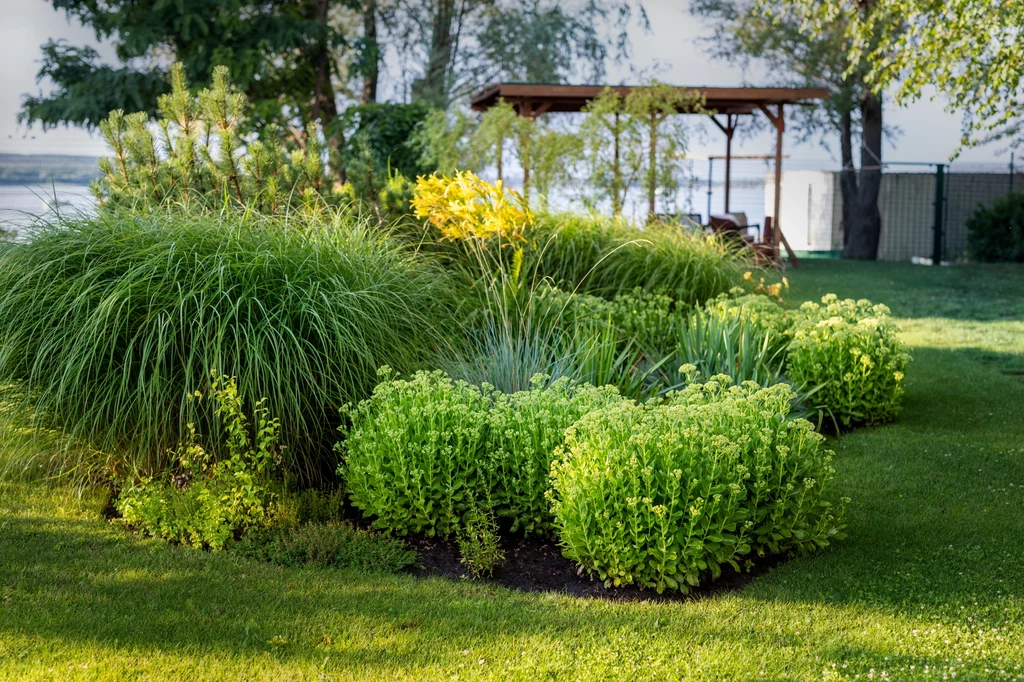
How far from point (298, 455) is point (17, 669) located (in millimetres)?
1613

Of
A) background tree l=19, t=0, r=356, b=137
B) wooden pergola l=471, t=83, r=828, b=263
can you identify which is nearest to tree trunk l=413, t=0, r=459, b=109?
background tree l=19, t=0, r=356, b=137

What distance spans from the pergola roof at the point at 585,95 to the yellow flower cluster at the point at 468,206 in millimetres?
8169

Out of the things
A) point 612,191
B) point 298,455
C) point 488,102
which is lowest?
point 298,455

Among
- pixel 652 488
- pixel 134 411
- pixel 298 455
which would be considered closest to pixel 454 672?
pixel 652 488

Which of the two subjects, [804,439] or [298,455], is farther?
[298,455]

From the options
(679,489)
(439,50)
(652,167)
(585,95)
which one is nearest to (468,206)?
(679,489)

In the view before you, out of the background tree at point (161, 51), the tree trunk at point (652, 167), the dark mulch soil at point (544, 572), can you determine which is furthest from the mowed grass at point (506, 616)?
the background tree at point (161, 51)

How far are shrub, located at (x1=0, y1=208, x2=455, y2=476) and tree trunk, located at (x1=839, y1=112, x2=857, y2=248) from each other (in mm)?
17032

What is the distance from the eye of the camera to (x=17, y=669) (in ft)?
8.27

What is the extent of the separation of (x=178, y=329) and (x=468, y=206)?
5.88 feet

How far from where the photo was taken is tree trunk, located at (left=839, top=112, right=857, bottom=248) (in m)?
19.5

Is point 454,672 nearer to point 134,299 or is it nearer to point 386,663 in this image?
point 386,663

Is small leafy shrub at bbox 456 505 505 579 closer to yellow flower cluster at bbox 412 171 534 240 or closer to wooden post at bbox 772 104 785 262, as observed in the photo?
yellow flower cluster at bbox 412 171 534 240

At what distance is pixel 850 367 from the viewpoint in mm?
5090
